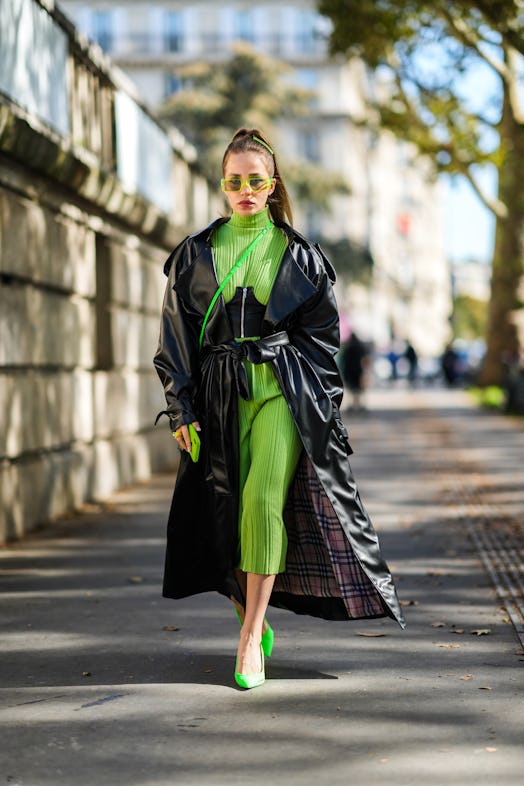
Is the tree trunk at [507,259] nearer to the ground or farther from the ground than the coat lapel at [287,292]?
farther from the ground

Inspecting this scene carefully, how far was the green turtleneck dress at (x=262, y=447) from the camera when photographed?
484 cm

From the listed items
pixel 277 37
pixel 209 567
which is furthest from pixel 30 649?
pixel 277 37

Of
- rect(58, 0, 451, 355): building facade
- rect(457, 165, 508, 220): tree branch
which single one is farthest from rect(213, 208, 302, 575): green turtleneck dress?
rect(58, 0, 451, 355): building facade

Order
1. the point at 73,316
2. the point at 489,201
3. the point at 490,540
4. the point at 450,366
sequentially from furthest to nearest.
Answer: the point at 450,366, the point at 489,201, the point at 73,316, the point at 490,540

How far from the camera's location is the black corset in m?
4.90

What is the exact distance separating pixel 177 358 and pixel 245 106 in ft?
153

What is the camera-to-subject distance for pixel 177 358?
4945mm

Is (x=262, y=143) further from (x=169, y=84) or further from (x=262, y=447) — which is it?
(x=169, y=84)

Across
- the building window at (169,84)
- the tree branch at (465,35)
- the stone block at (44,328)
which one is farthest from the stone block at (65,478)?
the building window at (169,84)

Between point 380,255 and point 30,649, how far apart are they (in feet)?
312

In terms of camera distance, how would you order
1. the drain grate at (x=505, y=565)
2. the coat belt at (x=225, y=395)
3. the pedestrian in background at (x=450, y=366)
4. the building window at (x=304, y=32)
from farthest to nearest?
1. the building window at (x=304, y=32)
2. the pedestrian in background at (x=450, y=366)
3. the drain grate at (x=505, y=565)
4. the coat belt at (x=225, y=395)

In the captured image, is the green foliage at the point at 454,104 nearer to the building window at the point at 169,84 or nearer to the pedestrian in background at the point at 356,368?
the pedestrian in background at the point at 356,368

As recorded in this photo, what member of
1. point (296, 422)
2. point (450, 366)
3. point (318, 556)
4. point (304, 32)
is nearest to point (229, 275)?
point (296, 422)

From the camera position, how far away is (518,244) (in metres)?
31.1
